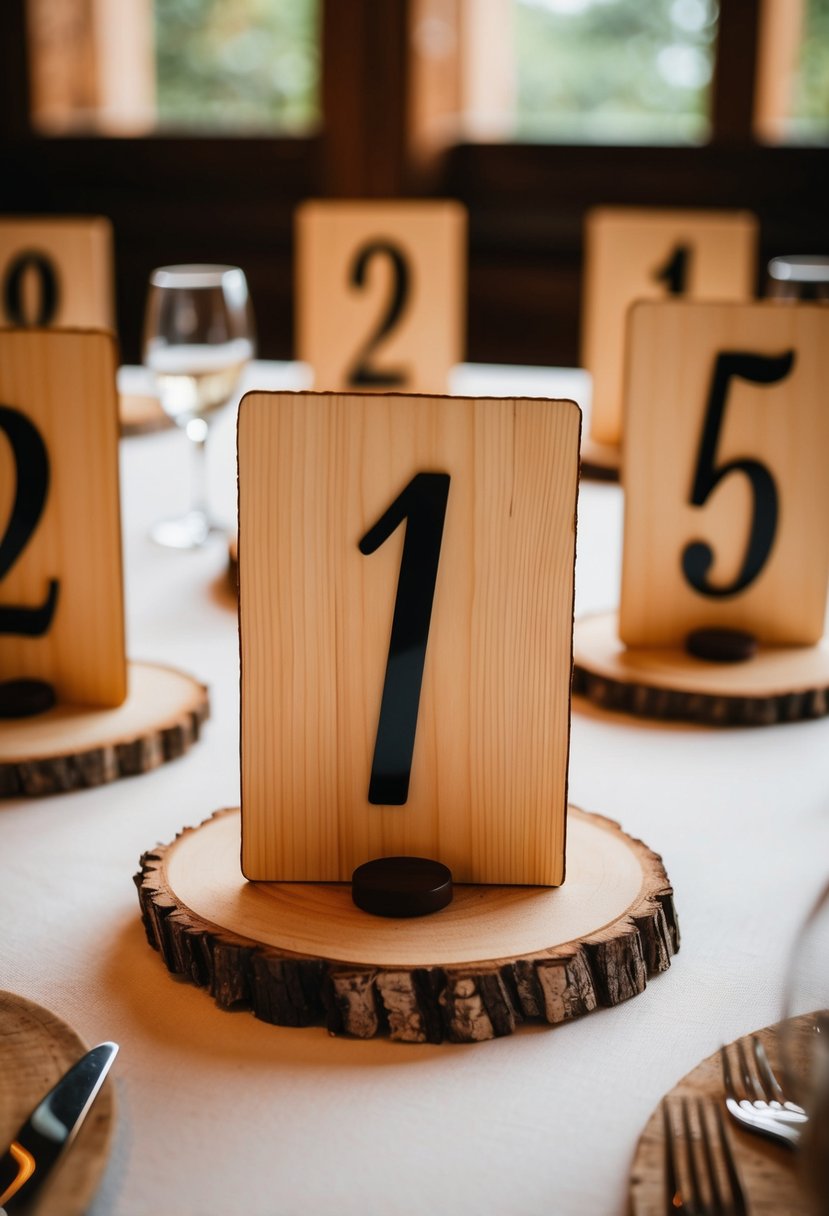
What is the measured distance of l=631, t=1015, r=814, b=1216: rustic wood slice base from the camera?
0.50 m

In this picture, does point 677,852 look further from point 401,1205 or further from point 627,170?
point 627,170

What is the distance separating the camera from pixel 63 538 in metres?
1.02

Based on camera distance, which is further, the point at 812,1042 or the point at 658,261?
the point at 658,261

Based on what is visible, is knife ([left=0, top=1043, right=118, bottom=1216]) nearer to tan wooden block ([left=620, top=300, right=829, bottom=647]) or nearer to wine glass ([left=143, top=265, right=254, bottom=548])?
tan wooden block ([left=620, top=300, right=829, bottom=647])

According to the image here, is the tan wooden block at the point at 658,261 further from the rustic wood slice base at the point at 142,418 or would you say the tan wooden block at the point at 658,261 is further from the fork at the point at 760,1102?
the fork at the point at 760,1102

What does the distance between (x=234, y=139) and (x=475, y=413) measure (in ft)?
11.8

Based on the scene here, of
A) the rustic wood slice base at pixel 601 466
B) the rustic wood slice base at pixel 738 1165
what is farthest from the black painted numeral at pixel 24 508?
the rustic wood slice base at pixel 601 466

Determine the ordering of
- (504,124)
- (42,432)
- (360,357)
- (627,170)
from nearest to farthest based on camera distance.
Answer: (42,432) → (360,357) → (627,170) → (504,124)

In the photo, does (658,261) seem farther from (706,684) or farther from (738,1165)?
(738,1165)

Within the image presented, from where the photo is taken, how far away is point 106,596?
101cm

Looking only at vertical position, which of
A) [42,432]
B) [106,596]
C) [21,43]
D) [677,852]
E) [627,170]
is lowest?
[677,852]

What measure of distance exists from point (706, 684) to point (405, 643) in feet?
1.37

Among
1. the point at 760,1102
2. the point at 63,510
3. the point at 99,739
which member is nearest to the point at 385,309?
the point at 63,510

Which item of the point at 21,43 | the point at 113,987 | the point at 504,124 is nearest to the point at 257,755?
the point at 113,987
